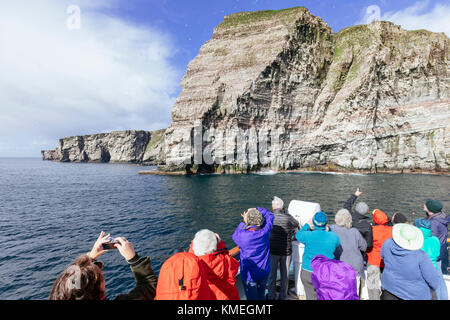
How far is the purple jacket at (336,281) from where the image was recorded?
7.90ft

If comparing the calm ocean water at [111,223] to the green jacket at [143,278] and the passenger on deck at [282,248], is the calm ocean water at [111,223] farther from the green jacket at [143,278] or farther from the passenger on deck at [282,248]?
the green jacket at [143,278]

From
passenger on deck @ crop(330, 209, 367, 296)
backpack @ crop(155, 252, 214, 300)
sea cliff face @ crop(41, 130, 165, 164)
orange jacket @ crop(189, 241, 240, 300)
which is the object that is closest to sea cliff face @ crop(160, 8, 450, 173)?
passenger on deck @ crop(330, 209, 367, 296)

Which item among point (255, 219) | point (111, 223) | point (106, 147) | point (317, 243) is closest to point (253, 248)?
point (255, 219)

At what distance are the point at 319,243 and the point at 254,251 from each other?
3.73ft

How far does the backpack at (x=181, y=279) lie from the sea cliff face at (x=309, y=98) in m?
46.7

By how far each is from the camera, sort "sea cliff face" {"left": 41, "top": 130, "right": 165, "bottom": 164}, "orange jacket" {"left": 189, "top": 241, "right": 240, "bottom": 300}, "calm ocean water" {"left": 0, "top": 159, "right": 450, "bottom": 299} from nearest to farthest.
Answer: "orange jacket" {"left": 189, "top": 241, "right": 240, "bottom": 300}
"calm ocean water" {"left": 0, "top": 159, "right": 450, "bottom": 299}
"sea cliff face" {"left": 41, "top": 130, "right": 165, "bottom": 164}

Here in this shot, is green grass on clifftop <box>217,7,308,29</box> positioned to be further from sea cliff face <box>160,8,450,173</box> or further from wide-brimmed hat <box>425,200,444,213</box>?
wide-brimmed hat <box>425,200,444,213</box>

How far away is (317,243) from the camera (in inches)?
131

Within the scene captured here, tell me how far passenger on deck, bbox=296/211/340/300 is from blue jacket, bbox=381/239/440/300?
2.43 feet

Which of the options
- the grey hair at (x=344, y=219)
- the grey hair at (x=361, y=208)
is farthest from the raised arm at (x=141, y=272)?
the grey hair at (x=361, y=208)

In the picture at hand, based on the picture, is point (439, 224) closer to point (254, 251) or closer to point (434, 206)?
point (434, 206)

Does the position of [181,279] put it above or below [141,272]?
above

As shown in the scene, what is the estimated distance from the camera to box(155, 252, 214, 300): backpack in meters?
1.82
